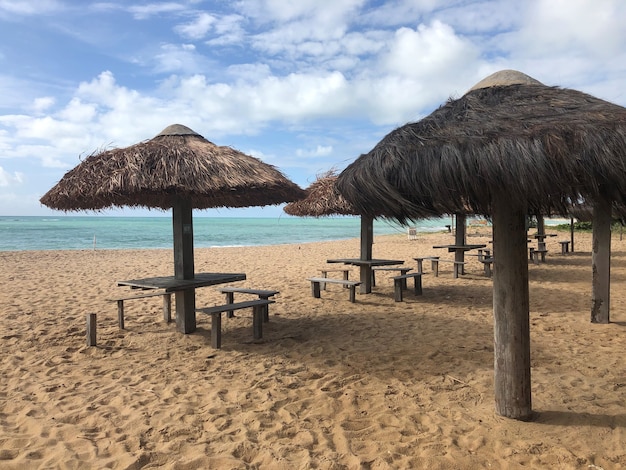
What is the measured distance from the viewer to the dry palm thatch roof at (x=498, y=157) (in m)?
2.28

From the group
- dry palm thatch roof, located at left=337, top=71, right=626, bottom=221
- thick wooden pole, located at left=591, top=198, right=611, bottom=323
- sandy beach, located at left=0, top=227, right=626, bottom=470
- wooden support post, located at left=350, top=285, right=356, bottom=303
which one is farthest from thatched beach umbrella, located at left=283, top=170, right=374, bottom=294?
dry palm thatch roof, located at left=337, top=71, right=626, bottom=221

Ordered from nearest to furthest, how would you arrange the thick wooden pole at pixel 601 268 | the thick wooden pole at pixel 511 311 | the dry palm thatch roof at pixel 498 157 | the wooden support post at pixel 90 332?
1. the dry palm thatch roof at pixel 498 157
2. the thick wooden pole at pixel 511 311
3. the wooden support post at pixel 90 332
4. the thick wooden pole at pixel 601 268

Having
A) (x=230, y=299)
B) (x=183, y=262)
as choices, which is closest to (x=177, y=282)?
(x=183, y=262)

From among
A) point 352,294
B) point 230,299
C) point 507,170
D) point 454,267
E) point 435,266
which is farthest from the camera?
point 435,266

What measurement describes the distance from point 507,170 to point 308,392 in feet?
7.80

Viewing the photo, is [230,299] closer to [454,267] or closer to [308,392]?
[308,392]

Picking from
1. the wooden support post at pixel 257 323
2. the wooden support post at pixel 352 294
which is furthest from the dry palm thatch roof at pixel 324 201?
the wooden support post at pixel 257 323

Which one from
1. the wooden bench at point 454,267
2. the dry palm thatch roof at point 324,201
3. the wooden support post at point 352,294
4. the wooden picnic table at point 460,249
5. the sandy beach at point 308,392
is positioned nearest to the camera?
the sandy beach at point 308,392

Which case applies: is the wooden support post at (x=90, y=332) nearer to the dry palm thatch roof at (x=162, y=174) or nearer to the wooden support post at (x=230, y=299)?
the dry palm thatch roof at (x=162, y=174)

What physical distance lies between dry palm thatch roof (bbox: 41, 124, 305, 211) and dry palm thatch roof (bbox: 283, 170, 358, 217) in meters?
3.34

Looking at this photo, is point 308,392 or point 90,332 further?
point 90,332

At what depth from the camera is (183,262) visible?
18.7ft

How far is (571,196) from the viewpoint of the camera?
248 centimetres

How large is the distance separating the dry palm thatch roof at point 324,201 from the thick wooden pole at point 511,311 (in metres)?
5.84
